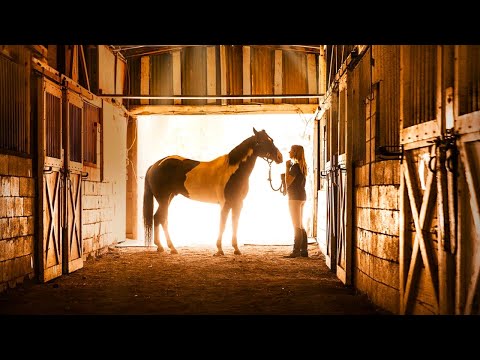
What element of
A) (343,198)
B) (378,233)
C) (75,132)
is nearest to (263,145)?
(343,198)

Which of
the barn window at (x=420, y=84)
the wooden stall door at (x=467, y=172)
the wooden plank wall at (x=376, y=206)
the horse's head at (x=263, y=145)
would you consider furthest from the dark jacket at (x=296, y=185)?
the wooden stall door at (x=467, y=172)

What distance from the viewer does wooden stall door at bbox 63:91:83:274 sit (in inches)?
266

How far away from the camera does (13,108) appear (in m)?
5.68

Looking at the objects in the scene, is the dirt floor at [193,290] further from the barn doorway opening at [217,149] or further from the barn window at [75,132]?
the barn doorway opening at [217,149]

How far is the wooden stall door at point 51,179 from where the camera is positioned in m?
6.02

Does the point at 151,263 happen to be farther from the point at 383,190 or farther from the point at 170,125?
the point at 170,125

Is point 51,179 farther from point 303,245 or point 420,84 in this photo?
point 420,84

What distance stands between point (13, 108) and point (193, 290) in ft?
10.4

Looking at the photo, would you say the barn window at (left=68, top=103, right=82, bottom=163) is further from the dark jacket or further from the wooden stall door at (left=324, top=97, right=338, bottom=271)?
the wooden stall door at (left=324, top=97, right=338, bottom=271)

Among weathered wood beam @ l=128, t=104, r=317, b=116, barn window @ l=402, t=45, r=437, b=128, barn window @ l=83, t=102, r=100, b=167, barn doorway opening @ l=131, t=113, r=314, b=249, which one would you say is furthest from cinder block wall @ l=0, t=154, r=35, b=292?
barn doorway opening @ l=131, t=113, r=314, b=249

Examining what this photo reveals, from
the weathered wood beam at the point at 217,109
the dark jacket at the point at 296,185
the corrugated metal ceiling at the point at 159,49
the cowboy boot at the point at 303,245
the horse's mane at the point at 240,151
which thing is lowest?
the cowboy boot at the point at 303,245

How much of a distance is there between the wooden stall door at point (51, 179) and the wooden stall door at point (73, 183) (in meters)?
0.14

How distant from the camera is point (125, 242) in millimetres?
10359
